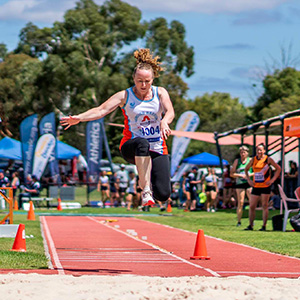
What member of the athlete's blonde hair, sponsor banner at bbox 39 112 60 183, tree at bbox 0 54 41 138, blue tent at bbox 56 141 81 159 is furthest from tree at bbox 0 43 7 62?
the athlete's blonde hair

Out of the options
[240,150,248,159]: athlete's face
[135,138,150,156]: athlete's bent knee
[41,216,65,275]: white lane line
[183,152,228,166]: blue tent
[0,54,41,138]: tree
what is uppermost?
[0,54,41,138]: tree

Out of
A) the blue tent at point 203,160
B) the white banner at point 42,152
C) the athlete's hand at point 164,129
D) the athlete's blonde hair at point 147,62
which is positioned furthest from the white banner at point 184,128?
the athlete's hand at point 164,129

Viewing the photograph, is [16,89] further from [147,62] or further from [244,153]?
[147,62]

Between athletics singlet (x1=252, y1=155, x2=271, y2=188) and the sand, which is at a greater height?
athletics singlet (x1=252, y1=155, x2=271, y2=188)

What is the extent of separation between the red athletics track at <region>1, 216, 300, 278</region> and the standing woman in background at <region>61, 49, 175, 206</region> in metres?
0.99

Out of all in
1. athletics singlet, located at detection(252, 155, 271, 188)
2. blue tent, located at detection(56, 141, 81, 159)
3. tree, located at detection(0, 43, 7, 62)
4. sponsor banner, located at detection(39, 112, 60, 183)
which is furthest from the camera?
tree, located at detection(0, 43, 7, 62)

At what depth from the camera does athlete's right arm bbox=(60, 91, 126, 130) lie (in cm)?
858

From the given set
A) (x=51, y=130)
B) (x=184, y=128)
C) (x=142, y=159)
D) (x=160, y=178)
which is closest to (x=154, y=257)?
(x=160, y=178)

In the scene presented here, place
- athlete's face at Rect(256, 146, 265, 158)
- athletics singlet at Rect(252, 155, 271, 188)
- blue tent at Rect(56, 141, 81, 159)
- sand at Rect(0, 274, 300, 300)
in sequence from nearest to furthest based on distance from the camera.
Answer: sand at Rect(0, 274, 300, 300) → athletics singlet at Rect(252, 155, 271, 188) → athlete's face at Rect(256, 146, 265, 158) → blue tent at Rect(56, 141, 81, 159)

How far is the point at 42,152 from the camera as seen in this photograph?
111 feet

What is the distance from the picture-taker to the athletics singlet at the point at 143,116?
28.4ft

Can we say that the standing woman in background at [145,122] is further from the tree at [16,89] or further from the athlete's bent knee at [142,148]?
the tree at [16,89]

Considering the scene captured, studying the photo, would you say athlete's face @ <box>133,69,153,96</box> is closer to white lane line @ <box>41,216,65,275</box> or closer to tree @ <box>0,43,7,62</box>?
white lane line @ <box>41,216,65,275</box>

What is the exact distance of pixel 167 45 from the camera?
205 feet
